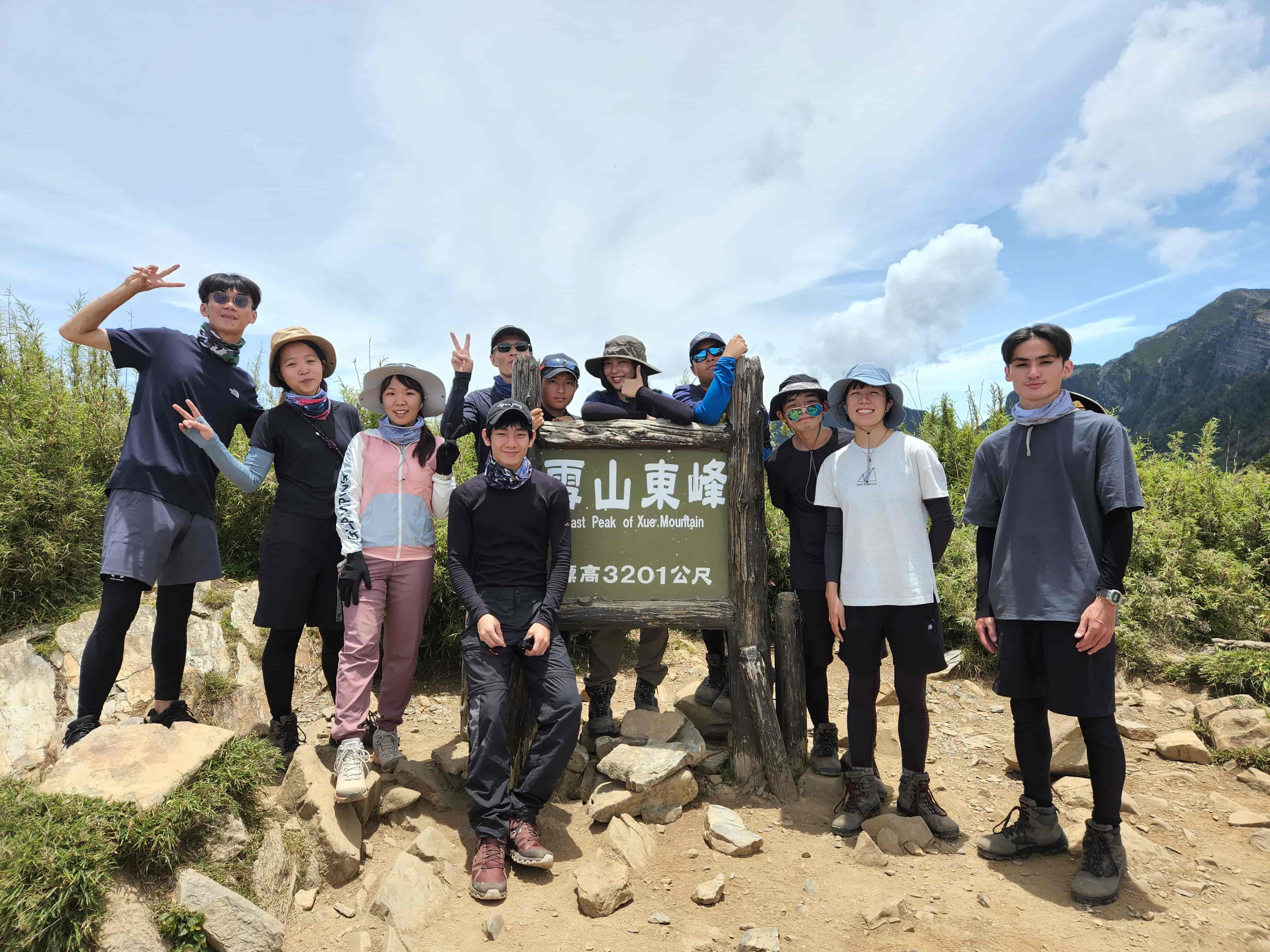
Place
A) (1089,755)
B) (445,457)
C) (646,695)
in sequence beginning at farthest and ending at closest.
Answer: (646,695) < (445,457) < (1089,755)

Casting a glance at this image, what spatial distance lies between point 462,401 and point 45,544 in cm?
375

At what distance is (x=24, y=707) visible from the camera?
4.66m

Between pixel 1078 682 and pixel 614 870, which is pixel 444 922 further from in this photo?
pixel 1078 682

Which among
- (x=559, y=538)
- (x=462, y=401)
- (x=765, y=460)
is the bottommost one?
(x=559, y=538)

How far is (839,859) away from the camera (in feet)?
13.0

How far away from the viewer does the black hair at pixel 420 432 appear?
4.44m

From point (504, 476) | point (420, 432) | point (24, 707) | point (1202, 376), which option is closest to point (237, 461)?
point (420, 432)

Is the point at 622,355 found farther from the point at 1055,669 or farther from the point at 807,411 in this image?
the point at 1055,669

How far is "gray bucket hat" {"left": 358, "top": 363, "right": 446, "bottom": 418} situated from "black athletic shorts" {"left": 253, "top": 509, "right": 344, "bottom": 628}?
82 cm

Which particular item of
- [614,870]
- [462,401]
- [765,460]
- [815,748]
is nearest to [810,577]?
[765,460]

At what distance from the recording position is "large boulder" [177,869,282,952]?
10.3 ft

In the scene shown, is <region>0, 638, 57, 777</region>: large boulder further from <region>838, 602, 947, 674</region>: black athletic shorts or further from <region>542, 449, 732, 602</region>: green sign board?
<region>838, 602, 947, 674</region>: black athletic shorts

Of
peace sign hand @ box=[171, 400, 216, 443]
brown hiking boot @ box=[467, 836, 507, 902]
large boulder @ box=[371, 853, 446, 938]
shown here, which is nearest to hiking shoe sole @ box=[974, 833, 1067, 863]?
brown hiking boot @ box=[467, 836, 507, 902]

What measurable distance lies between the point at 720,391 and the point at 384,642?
2733mm
